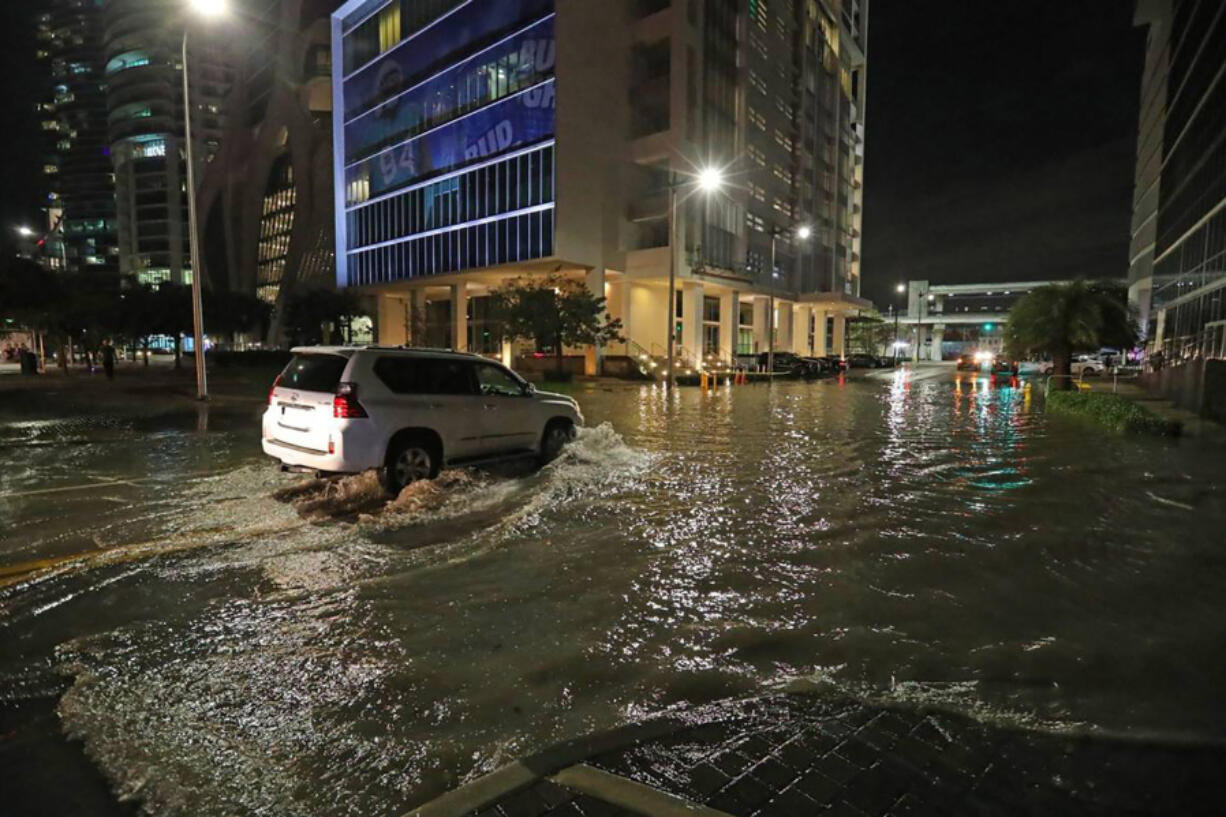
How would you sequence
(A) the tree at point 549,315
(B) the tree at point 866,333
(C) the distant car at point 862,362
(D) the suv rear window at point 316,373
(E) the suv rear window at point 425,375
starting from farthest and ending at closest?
(B) the tree at point 866,333
(C) the distant car at point 862,362
(A) the tree at point 549,315
(E) the suv rear window at point 425,375
(D) the suv rear window at point 316,373

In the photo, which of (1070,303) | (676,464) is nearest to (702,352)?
(1070,303)

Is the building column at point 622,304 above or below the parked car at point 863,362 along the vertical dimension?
above

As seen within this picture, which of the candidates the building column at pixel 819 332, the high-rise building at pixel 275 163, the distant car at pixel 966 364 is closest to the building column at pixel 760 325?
the building column at pixel 819 332

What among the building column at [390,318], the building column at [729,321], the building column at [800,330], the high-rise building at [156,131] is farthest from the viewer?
the high-rise building at [156,131]

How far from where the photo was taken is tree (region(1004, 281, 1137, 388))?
73.6 feet

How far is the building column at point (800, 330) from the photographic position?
74.2 m

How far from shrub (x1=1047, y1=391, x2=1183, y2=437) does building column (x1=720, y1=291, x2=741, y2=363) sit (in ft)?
121

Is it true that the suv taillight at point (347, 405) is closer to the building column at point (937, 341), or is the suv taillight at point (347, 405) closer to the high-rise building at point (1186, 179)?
the high-rise building at point (1186, 179)

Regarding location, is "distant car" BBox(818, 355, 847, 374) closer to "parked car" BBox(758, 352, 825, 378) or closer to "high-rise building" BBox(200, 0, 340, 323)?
"parked car" BBox(758, 352, 825, 378)

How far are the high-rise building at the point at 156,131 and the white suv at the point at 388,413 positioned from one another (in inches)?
5346

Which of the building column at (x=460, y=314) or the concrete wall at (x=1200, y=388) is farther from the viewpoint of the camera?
the building column at (x=460, y=314)

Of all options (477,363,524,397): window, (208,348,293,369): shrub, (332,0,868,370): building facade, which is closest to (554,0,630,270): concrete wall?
(332,0,868,370): building facade

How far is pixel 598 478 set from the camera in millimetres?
9273

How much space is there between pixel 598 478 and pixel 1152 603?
19.8 ft
